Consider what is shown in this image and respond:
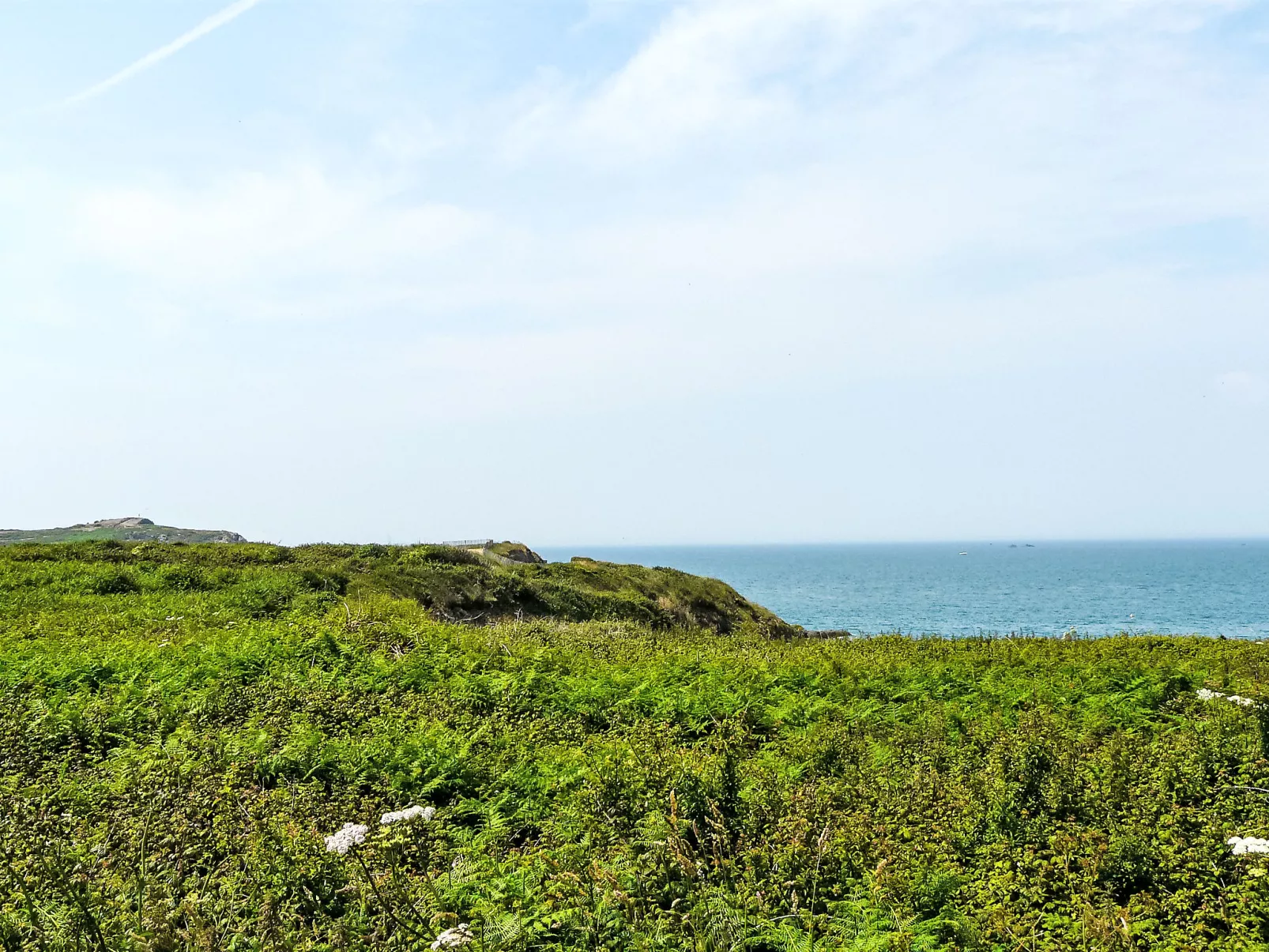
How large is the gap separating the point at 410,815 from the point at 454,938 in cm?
175

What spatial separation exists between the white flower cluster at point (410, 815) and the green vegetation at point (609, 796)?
0.10 m

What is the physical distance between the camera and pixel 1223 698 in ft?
36.0

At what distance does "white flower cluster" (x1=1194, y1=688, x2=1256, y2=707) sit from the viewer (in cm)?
1044

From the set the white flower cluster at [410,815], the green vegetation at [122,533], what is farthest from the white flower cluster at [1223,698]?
the green vegetation at [122,533]

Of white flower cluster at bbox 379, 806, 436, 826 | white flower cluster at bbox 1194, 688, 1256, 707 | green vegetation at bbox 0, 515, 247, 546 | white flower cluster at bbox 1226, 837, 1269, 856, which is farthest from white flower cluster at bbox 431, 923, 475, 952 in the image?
green vegetation at bbox 0, 515, 247, 546

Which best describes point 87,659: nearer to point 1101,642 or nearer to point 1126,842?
point 1126,842

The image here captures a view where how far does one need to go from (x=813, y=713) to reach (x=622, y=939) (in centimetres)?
632

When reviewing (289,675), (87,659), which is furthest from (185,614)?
(289,675)

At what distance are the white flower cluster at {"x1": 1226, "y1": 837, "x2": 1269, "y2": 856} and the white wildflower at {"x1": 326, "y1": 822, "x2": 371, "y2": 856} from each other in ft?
22.2

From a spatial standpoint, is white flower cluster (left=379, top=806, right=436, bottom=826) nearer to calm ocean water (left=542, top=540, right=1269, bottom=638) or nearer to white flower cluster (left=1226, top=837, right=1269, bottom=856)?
white flower cluster (left=1226, top=837, right=1269, bottom=856)

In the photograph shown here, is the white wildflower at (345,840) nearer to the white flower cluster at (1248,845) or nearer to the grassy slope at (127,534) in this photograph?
the white flower cluster at (1248,845)

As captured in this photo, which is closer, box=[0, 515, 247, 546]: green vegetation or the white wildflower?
the white wildflower

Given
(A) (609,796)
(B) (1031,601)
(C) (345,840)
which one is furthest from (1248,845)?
(B) (1031,601)

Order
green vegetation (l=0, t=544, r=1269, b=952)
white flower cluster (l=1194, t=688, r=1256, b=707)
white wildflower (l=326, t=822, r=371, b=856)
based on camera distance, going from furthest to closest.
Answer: white flower cluster (l=1194, t=688, r=1256, b=707), white wildflower (l=326, t=822, r=371, b=856), green vegetation (l=0, t=544, r=1269, b=952)
